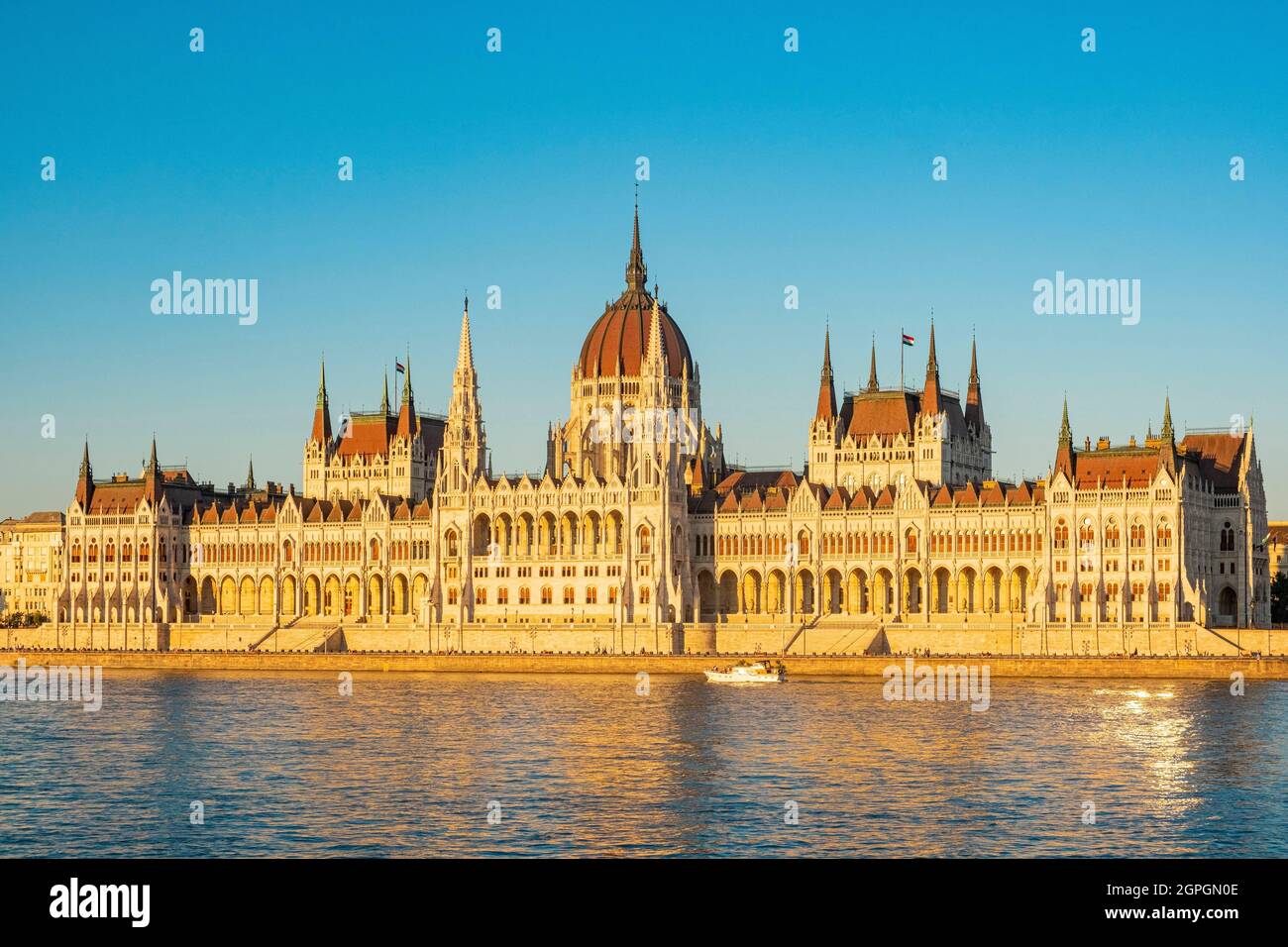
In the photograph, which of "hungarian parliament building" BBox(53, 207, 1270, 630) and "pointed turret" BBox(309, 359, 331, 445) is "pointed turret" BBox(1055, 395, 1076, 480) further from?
"pointed turret" BBox(309, 359, 331, 445)

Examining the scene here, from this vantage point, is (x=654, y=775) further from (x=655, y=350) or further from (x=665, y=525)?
(x=655, y=350)

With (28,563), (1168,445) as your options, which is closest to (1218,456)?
(1168,445)

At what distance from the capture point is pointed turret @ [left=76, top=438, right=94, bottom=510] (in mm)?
152125

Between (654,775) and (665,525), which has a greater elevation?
(665,525)

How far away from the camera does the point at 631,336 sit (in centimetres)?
14550

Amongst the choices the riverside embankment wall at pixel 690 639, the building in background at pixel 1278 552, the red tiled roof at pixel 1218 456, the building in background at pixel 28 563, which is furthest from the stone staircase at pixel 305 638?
the building in background at pixel 1278 552

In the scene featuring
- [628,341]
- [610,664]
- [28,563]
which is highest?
[628,341]

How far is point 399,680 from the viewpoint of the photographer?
370ft

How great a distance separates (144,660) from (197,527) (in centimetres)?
1788

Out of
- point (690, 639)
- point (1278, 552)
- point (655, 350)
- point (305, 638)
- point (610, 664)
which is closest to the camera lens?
point (610, 664)

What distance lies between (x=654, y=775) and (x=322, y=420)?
109 m

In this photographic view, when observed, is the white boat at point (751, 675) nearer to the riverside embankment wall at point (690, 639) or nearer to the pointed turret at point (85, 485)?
the riverside embankment wall at point (690, 639)

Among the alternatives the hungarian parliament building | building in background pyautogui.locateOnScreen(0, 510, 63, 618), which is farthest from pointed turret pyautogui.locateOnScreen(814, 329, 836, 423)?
building in background pyautogui.locateOnScreen(0, 510, 63, 618)
